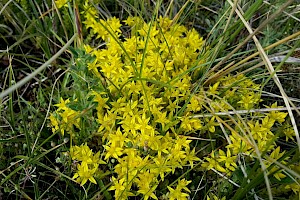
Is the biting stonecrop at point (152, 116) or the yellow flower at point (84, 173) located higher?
the biting stonecrop at point (152, 116)

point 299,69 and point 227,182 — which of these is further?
point 299,69

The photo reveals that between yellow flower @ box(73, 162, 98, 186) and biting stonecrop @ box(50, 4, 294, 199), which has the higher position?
biting stonecrop @ box(50, 4, 294, 199)

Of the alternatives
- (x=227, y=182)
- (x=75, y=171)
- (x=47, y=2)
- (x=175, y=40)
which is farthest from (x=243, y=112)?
(x=47, y=2)

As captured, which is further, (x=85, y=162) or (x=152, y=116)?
(x=152, y=116)

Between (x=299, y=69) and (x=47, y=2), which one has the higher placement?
(x=47, y=2)

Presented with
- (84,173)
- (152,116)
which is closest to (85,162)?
(84,173)

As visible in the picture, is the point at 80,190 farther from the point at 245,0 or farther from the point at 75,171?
the point at 245,0

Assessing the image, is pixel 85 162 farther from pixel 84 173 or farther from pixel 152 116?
pixel 152 116

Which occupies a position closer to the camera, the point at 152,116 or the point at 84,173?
the point at 84,173
